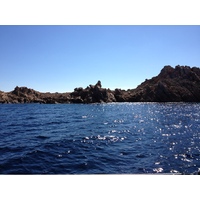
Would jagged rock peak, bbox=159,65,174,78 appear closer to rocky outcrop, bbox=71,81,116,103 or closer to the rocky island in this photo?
the rocky island

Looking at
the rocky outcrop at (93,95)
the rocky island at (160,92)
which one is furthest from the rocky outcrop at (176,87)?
the rocky outcrop at (93,95)

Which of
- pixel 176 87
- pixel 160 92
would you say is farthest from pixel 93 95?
pixel 176 87

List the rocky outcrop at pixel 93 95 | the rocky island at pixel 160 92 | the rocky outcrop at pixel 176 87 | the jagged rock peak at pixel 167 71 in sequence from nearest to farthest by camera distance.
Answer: the rocky outcrop at pixel 176 87 → the rocky island at pixel 160 92 → the rocky outcrop at pixel 93 95 → the jagged rock peak at pixel 167 71

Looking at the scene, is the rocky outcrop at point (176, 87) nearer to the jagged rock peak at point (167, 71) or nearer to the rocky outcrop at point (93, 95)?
the jagged rock peak at point (167, 71)

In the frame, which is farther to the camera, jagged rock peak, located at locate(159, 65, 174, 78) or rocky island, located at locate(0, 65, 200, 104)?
jagged rock peak, located at locate(159, 65, 174, 78)

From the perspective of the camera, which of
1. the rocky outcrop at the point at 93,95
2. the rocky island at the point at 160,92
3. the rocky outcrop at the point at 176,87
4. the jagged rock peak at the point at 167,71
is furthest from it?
the jagged rock peak at the point at 167,71

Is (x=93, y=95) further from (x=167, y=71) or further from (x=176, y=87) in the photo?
(x=176, y=87)

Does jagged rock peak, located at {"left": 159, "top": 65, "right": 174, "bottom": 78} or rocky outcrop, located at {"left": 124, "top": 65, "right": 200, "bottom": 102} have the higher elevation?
jagged rock peak, located at {"left": 159, "top": 65, "right": 174, "bottom": 78}

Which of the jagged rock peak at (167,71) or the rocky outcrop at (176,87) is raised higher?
the jagged rock peak at (167,71)

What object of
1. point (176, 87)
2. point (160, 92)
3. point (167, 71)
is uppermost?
point (167, 71)

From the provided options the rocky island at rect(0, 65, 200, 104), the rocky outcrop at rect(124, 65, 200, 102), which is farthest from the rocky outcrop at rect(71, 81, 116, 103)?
the rocky outcrop at rect(124, 65, 200, 102)

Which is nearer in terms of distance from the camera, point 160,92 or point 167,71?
point 160,92
